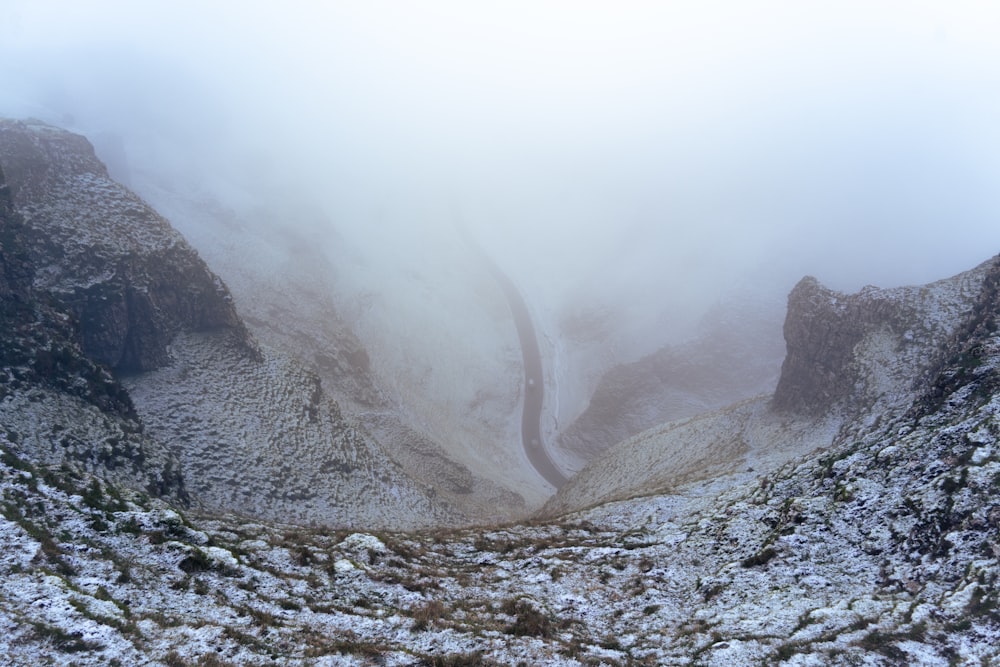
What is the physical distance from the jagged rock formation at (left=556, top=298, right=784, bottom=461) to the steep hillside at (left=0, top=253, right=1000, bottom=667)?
54052 millimetres

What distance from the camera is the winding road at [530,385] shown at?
7694 centimetres

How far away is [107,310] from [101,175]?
58.1 ft

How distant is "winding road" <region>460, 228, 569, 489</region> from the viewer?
252 ft

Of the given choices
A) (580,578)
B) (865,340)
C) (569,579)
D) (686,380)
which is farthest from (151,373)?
(686,380)

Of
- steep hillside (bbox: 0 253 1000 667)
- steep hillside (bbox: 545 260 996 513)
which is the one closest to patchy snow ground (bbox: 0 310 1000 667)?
steep hillside (bbox: 0 253 1000 667)

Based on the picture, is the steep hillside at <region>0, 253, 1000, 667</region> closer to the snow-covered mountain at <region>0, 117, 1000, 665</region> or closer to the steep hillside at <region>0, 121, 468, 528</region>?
the snow-covered mountain at <region>0, 117, 1000, 665</region>

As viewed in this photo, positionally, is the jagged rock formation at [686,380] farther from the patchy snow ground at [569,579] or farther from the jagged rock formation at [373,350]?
the patchy snow ground at [569,579]

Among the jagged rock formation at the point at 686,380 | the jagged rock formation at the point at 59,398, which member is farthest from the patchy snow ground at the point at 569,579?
the jagged rock formation at the point at 686,380

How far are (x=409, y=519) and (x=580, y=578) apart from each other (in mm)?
25041

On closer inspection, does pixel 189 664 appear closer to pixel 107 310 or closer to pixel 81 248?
pixel 107 310

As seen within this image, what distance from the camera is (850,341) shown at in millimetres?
45125

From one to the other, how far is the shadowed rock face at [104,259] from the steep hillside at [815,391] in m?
36.9

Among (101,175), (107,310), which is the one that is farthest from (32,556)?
(101,175)

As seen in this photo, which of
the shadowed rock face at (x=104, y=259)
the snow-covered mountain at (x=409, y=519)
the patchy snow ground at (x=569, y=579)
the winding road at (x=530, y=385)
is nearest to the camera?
the patchy snow ground at (x=569, y=579)
